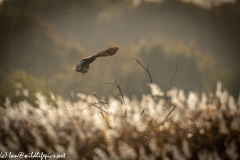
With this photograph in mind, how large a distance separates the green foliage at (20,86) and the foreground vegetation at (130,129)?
4.79ft

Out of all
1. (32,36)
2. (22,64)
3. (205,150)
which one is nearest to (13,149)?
(205,150)

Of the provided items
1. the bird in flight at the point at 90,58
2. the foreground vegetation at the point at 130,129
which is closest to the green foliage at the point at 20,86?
the foreground vegetation at the point at 130,129

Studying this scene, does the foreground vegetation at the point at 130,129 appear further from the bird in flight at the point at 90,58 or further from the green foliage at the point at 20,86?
the green foliage at the point at 20,86

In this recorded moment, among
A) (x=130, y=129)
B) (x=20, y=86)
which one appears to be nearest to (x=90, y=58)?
(x=130, y=129)

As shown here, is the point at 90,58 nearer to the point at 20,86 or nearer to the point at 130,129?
the point at 130,129

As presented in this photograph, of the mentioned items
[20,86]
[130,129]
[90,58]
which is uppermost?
[20,86]

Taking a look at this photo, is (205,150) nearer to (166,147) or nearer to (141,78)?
(166,147)

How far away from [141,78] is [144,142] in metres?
3.59

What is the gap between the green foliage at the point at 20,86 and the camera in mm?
4723

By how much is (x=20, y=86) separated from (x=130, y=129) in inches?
122

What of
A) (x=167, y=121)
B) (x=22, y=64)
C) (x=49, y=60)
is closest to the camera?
(x=167, y=121)

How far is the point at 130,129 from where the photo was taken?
107 inches

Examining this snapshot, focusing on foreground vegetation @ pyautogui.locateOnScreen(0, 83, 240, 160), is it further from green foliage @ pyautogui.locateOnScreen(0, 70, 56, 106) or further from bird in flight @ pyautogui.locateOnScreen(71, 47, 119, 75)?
green foliage @ pyautogui.locateOnScreen(0, 70, 56, 106)

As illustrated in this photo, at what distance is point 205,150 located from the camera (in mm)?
2307
